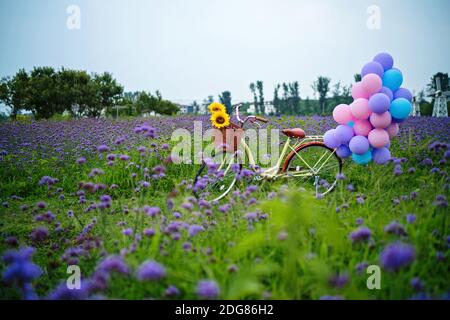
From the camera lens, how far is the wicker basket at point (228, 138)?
3754 mm

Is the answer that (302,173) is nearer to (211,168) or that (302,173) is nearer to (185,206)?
(211,168)

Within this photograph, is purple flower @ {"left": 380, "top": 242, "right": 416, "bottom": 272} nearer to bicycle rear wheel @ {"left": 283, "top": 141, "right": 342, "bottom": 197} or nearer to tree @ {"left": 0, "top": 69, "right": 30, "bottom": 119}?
bicycle rear wheel @ {"left": 283, "top": 141, "right": 342, "bottom": 197}

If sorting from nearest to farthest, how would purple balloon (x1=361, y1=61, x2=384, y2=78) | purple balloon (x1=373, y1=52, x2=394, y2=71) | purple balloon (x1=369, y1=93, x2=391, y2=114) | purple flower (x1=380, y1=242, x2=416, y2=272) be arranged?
purple flower (x1=380, y1=242, x2=416, y2=272), purple balloon (x1=369, y1=93, x2=391, y2=114), purple balloon (x1=361, y1=61, x2=384, y2=78), purple balloon (x1=373, y1=52, x2=394, y2=71)

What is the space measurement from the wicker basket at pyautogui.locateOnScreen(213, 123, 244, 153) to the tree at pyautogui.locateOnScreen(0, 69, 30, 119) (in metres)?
20.1

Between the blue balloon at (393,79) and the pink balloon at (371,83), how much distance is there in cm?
19

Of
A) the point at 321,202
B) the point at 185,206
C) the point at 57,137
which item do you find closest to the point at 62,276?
the point at 185,206

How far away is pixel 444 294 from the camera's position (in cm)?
144

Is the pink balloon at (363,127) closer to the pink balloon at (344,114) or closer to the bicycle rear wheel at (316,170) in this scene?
the pink balloon at (344,114)

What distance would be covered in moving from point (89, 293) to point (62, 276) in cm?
85

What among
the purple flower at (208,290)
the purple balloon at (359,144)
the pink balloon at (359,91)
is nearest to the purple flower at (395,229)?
the purple flower at (208,290)

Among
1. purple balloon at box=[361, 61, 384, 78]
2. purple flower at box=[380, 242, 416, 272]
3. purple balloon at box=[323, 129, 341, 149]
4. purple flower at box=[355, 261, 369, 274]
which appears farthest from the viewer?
purple balloon at box=[323, 129, 341, 149]

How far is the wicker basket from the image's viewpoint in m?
3.75

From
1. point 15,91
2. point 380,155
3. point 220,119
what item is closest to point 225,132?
point 220,119

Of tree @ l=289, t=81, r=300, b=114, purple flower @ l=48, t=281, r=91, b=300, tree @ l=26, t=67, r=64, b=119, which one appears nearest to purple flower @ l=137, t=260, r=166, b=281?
purple flower @ l=48, t=281, r=91, b=300
